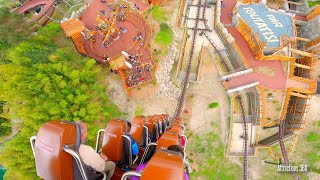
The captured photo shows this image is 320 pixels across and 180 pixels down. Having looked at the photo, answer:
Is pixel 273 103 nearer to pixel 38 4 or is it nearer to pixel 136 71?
pixel 136 71

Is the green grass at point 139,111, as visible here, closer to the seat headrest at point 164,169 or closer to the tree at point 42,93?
the tree at point 42,93

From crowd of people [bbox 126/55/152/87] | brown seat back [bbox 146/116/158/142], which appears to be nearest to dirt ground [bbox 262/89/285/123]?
crowd of people [bbox 126/55/152/87]

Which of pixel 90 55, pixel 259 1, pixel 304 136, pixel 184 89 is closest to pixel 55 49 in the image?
pixel 90 55

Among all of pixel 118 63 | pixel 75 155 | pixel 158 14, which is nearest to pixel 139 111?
pixel 118 63

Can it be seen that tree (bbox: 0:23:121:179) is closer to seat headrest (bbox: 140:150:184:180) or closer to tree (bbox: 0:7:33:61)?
tree (bbox: 0:7:33:61)

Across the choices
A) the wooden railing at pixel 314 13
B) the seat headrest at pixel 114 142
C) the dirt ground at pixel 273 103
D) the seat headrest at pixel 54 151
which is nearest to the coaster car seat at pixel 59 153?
the seat headrest at pixel 54 151
